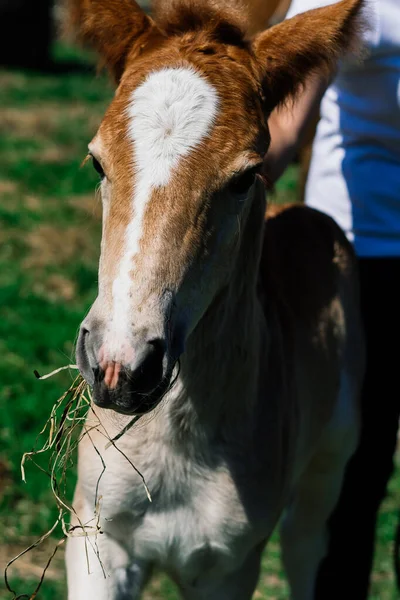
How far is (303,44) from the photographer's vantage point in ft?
8.64

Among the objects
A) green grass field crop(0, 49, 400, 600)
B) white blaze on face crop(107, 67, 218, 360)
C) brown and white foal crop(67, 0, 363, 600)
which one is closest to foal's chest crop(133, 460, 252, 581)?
brown and white foal crop(67, 0, 363, 600)

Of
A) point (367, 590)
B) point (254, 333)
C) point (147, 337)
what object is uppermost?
point (147, 337)

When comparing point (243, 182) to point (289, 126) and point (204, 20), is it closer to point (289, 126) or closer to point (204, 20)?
point (204, 20)

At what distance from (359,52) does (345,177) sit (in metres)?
0.83

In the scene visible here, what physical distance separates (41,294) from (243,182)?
4.34 meters

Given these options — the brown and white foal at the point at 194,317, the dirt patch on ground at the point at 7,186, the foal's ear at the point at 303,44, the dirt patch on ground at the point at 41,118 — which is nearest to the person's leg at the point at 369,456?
the brown and white foal at the point at 194,317

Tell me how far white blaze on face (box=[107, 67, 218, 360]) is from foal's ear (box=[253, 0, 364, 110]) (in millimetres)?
314

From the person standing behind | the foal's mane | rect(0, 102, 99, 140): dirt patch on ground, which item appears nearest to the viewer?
the foal's mane

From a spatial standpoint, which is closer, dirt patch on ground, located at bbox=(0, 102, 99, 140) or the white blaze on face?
the white blaze on face

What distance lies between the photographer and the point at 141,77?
94.6 inches

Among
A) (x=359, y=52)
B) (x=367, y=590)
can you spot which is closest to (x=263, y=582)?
(x=367, y=590)

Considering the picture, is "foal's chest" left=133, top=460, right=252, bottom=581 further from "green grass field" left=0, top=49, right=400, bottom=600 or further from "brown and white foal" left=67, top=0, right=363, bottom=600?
"green grass field" left=0, top=49, right=400, bottom=600

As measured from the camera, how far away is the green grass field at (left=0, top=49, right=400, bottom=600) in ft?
13.4

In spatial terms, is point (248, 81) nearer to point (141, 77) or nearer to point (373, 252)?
point (141, 77)
